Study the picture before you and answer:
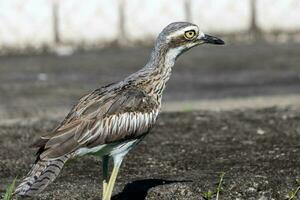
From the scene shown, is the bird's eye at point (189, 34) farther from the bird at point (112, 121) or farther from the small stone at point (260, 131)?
the small stone at point (260, 131)

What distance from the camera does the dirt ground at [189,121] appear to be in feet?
25.5

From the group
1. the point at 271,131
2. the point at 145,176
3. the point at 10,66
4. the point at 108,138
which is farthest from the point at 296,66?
the point at 108,138

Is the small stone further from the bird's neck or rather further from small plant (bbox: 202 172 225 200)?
the bird's neck

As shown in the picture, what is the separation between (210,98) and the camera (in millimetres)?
12688

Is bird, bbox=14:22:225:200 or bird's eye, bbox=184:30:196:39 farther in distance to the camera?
bird's eye, bbox=184:30:196:39

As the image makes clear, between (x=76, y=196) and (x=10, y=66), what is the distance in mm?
8324

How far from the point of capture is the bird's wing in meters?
6.57

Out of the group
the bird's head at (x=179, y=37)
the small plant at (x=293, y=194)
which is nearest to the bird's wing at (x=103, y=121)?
the bird's head at (x=179, y=37)

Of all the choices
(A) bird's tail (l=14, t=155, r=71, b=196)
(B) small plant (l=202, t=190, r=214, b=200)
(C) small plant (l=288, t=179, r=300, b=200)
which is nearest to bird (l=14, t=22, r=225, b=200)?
(A) bird's tail (l=14, t=155, r=71, b=196)

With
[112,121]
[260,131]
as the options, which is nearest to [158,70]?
[112,121]

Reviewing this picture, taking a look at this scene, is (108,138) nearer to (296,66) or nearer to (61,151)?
(61,151)

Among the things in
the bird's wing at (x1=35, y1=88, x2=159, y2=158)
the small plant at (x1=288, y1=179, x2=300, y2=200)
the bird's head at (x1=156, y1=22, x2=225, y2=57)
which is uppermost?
the bird's head at (x1=156, y1=22, x2=225, y2=57)

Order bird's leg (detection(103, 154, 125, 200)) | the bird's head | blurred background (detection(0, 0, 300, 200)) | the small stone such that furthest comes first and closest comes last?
the small stone → blurred background (detection(0, 0, 300, 200)) → the bird's head → bird's leg (detection(103, 154, 125, 200))

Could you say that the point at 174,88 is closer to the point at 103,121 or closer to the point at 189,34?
the point at 189,34
